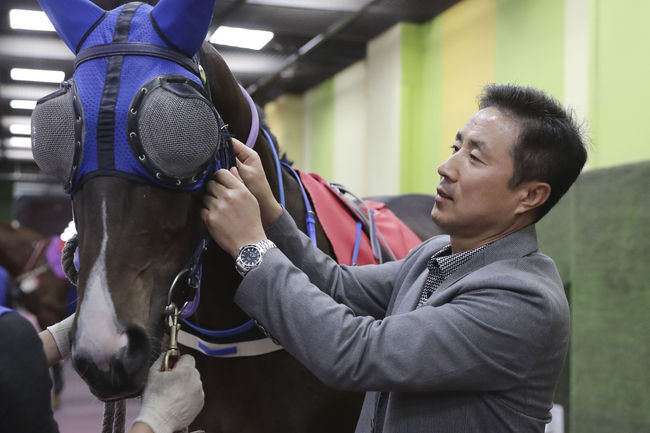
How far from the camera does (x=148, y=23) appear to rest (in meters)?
1.14

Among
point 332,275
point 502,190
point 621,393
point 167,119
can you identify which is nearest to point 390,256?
point 332,275

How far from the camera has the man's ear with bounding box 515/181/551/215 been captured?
1232 millimetres

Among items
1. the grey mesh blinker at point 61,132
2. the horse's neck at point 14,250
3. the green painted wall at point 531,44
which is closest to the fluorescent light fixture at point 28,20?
the horse's neck at point 14,250

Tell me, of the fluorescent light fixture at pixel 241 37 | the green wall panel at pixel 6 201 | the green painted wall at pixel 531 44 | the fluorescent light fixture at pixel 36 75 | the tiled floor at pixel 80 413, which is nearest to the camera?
the green painted wall at pixel 531 44

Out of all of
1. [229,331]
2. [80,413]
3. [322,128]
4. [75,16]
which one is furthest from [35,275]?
[75,16]

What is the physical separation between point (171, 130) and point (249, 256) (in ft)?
0.85

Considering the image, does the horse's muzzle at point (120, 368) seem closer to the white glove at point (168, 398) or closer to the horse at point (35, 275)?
the white glove at point (168, 398)

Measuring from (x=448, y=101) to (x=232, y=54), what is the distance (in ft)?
8.70

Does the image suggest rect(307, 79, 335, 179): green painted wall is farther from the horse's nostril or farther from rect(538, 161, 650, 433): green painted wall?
the horse's nostril

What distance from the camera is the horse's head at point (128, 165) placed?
3.32 feet

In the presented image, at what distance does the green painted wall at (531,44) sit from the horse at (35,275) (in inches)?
188

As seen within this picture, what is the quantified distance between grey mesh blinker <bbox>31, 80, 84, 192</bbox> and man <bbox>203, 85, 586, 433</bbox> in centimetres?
24

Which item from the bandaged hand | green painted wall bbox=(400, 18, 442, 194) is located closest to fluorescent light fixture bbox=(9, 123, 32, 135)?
green painted wall bbox=(400, 18, 442, 194)

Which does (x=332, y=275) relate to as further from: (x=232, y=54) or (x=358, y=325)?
(x=232, y=54)
